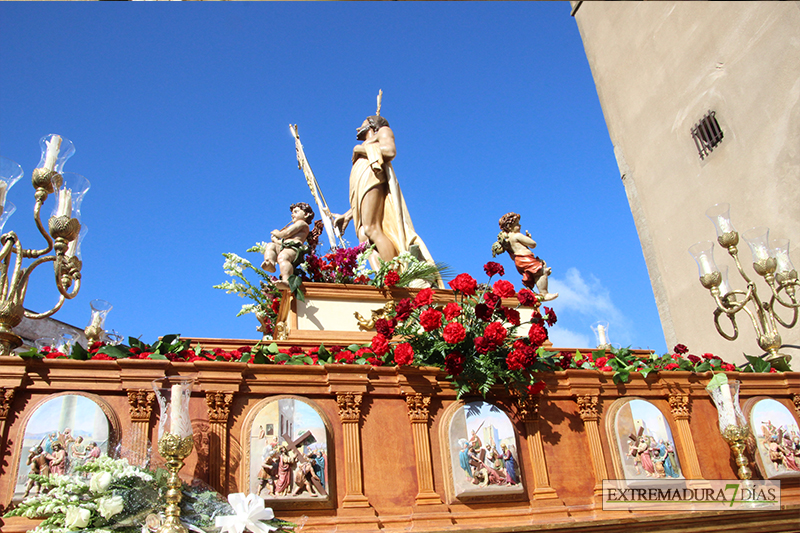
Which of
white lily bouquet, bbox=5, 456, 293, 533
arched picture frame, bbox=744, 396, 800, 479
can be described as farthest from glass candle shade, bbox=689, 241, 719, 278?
white lily bouquet, bbox=5, 456, 293, 533

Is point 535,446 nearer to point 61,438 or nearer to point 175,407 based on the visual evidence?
point 175,407

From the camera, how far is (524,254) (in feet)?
35.0

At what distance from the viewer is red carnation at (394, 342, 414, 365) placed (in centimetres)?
618

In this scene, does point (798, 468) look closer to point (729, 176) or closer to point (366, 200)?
point (366, 200)

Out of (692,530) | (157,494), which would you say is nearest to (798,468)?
(692,530)

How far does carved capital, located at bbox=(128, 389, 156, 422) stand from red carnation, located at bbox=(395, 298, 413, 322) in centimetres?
249

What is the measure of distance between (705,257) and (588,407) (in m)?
4.17

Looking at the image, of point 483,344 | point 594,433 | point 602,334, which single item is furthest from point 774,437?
point 483,344

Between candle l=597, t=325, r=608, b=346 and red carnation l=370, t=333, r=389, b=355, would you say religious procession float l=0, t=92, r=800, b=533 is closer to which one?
red carnation l=370, t=333, r=389, b=355

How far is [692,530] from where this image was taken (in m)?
6.03

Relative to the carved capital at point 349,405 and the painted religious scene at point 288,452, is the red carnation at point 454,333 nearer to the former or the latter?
the carved capital at point 349,405

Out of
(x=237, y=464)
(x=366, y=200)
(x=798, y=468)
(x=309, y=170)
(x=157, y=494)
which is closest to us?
(x=157, y=494)

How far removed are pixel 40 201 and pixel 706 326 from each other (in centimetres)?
1686

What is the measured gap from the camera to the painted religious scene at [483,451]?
600 cm
